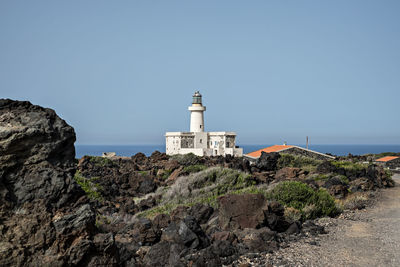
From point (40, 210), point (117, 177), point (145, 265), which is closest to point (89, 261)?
point (40, 210)

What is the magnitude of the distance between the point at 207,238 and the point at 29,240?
3.92 m

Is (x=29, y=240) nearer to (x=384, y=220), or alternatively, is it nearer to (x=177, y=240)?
(x=177, y=240)

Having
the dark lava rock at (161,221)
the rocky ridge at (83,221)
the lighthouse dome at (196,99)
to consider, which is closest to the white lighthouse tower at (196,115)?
the lighthouse dome at (196,99)

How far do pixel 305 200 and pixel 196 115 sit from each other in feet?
135

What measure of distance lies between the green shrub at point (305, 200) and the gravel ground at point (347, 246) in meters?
0.35

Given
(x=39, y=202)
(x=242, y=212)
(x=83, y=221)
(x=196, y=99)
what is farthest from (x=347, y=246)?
(x=196, y=99)

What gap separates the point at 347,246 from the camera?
9062mm

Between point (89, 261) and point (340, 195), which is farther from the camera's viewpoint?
point (340, 195)

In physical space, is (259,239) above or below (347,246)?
above

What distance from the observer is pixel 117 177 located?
64.1ft

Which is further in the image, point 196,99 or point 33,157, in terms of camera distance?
point 196,99

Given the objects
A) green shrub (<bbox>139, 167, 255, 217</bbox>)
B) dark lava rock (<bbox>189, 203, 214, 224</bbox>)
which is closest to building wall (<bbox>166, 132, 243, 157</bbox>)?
green shrub (<bbox>139, 167, 255, 217</bbox>)

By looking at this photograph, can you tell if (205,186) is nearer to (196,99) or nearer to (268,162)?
(268,162)

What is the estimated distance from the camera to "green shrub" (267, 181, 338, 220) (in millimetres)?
12180
